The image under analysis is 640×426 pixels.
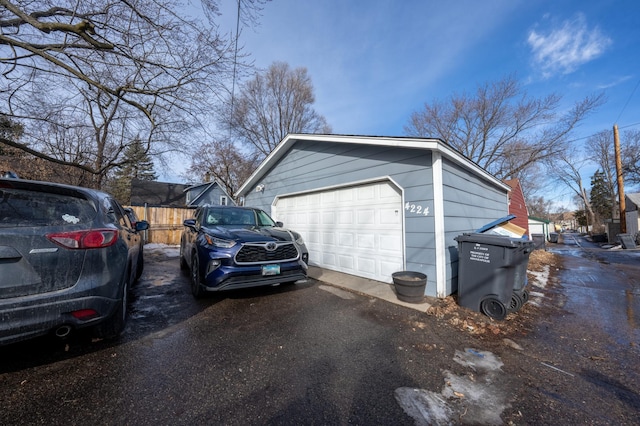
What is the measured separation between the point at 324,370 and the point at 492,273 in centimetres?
300

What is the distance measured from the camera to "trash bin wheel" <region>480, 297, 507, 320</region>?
3.50 meters

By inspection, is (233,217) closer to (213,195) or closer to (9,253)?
(9,253)

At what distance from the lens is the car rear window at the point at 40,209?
1864mm

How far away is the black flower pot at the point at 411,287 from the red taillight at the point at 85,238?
392 cm

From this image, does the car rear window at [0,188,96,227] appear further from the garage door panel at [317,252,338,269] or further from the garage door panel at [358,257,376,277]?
the garage door panel at [317,252,338,269]

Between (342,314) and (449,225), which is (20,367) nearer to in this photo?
(342,314)

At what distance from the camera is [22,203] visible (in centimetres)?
196

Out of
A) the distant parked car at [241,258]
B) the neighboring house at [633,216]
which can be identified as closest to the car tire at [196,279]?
the distant parked car at [241,258]

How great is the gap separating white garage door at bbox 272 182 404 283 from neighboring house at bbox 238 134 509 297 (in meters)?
0.02

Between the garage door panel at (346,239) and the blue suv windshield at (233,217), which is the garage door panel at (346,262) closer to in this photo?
the garage door panel at (346,239)

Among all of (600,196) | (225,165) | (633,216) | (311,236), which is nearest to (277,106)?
(225,165)

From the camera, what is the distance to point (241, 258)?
3.60 m

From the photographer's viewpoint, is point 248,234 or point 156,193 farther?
point 156,193

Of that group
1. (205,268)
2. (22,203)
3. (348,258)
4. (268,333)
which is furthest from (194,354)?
(348,258)
